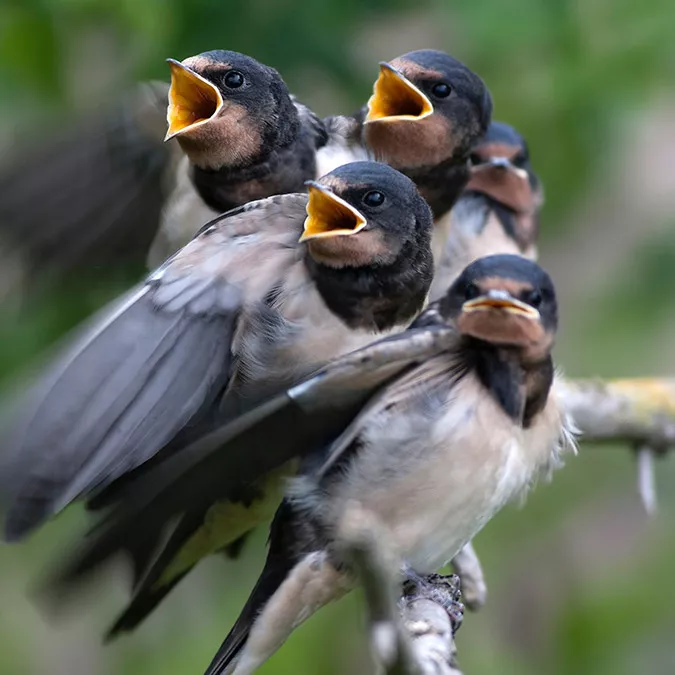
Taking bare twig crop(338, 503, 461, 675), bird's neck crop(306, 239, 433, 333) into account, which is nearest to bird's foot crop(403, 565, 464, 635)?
bare twig crop(338, 503, 461, 675)

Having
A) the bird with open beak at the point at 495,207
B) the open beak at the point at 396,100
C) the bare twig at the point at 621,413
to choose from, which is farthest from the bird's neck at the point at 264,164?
the bare twig at the point at 621,413

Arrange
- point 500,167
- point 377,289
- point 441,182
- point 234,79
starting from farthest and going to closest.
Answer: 1. point 500,167
2. point 441,182
3. point 234,79
4. point 377,289

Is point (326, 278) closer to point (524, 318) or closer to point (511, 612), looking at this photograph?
point (524, 318)

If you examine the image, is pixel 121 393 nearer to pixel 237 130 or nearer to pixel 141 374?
pixel 141 374

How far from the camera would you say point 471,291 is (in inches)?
96.0

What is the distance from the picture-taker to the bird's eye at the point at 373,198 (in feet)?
8.10

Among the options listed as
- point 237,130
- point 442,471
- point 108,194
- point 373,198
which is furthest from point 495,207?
point 442,471

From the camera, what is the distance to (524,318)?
94.4 inches

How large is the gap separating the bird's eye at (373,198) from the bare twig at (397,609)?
1.65 feet

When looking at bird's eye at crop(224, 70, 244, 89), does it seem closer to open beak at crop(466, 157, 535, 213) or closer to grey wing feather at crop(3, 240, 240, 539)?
grey wing feather at crop(3, 240, 240, 539)

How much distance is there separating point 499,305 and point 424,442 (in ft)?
0.85

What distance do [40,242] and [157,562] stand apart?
83cm

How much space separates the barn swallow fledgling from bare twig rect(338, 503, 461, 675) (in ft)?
2.51

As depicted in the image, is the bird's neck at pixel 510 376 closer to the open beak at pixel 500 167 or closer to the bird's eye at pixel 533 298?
the bird's eye at pixel 533 298
